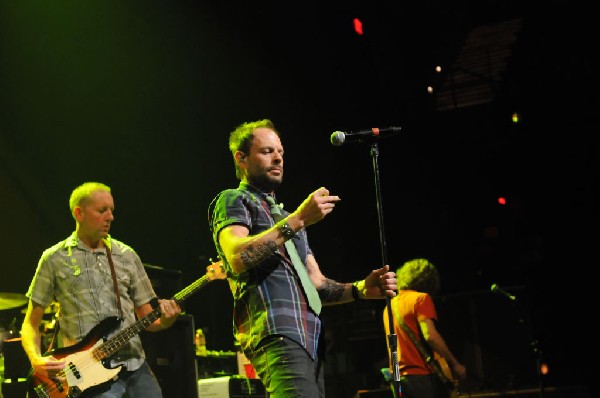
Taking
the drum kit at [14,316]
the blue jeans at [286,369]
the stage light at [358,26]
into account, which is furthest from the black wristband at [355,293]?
the stage light at [358,26]

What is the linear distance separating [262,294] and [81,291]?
79.5 inches

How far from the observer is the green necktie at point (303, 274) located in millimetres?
3320

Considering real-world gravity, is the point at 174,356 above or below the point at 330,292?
below

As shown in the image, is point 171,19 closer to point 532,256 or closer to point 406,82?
point 406,82

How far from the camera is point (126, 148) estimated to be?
8812 mm

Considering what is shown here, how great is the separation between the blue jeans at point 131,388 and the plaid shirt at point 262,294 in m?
1.60

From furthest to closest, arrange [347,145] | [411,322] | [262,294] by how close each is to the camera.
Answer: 1. [347,145]
2. [411,322]
3. [262,294]

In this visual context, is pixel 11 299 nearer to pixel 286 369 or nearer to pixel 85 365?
pixel 85 365

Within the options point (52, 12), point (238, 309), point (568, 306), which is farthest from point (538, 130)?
point (238, 309)

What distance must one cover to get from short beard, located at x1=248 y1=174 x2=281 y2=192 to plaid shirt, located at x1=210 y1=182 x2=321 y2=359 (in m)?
0.09

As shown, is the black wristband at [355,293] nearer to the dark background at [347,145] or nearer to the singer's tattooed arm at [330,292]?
the singer's tattooed arm at [330,292]

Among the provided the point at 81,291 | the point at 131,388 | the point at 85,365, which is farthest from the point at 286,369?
the point at 81,291

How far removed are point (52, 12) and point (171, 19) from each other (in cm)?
134

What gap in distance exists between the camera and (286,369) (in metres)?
3.06
